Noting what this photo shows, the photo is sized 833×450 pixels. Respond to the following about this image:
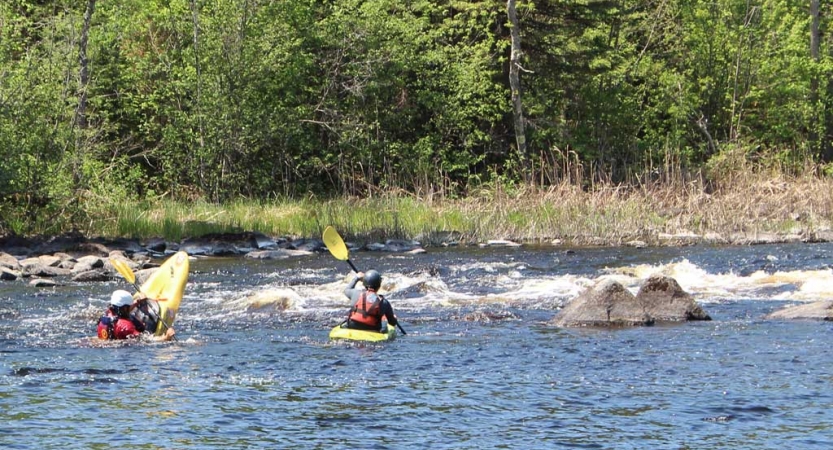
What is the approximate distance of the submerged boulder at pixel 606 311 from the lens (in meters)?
13.1

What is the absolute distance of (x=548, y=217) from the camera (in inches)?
922

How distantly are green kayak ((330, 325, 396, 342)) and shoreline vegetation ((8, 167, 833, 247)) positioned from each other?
10.8 metres

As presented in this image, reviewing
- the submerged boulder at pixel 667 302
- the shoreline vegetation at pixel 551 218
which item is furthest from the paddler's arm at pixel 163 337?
the shoreline vegetation at pixel 551 218

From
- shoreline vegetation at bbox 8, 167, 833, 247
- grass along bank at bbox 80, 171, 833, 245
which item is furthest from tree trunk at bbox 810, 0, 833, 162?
grass along bank at bbox 80, 171, 833, 245

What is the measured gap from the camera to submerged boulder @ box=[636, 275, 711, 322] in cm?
1328

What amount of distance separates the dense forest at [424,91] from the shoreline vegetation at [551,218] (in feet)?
4.55

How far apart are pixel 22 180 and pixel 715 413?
16.3m

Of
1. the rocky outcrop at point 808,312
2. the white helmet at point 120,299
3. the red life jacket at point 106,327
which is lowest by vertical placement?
the rocky outcrop at point 808,312

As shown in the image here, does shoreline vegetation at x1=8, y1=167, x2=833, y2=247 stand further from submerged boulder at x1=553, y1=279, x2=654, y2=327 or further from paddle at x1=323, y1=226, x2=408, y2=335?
submerged boulder at x1=553, y1=279, x2=654, y2=327

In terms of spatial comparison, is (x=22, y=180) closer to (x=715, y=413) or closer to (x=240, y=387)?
(x=240, y=387)

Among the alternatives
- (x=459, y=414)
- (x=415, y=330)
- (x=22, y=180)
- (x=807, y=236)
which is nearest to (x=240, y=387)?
(x=459, y=414)

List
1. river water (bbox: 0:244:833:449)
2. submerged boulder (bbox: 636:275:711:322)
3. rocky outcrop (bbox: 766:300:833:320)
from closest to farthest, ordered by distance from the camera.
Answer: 1. river water (bbox: 0:244:833:449)
2. rocky outcrop (bbox: 766:300:833:320)
3. submerged boulder (bbox: 636:275:711:322)

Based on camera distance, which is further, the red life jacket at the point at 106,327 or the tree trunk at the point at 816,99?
the tree trunk at the point at 816,99

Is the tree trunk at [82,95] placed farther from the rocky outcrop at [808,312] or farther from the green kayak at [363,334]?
the rocky outcrop at [808,312]
